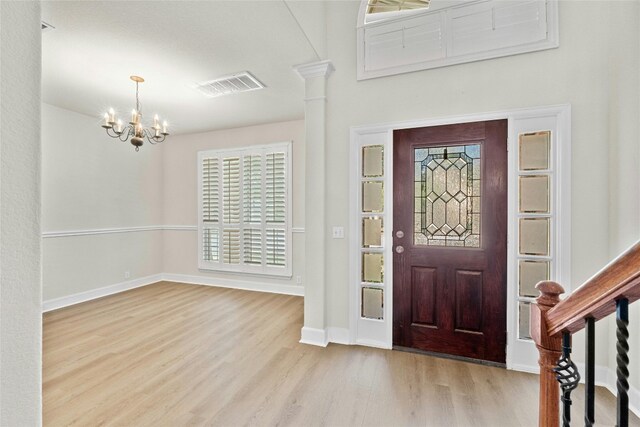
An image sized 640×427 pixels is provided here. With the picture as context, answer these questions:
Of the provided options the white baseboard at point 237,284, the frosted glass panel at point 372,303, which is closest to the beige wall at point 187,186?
the white baseboard at point 237,284

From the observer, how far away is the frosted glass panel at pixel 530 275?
2.46 m

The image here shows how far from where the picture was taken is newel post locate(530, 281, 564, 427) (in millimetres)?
959

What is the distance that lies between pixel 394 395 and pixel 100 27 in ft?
12.1

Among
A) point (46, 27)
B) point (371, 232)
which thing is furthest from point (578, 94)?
point (46, 27)

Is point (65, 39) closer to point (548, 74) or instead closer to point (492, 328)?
point (548, 74)

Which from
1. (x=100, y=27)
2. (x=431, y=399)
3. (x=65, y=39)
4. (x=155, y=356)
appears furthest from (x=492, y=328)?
(x=65, y=39)

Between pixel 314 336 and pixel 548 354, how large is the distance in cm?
231

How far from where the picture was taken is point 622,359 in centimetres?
74

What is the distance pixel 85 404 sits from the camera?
6.76 ft

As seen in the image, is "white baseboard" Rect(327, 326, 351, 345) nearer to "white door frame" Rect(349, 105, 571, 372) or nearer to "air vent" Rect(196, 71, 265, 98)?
"white door frame" Rect(349, 105, 571, 372)

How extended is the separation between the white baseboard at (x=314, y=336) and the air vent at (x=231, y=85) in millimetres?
2800

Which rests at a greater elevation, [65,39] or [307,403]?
[65,39]

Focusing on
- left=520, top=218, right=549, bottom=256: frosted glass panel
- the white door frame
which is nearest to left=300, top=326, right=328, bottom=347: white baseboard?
the white door frame

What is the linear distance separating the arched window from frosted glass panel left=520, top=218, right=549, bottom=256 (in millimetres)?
1406
